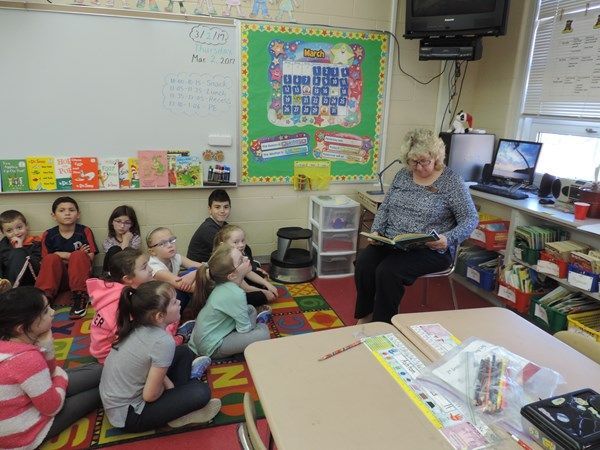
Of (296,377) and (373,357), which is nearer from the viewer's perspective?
(296,377)

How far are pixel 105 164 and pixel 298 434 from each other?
9.14 ft

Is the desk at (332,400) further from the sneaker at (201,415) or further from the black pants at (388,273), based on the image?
the black pants at (388,273)

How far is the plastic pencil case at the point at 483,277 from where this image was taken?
3.06 m

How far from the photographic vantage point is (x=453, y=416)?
1.02m

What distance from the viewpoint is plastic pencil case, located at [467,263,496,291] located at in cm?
306

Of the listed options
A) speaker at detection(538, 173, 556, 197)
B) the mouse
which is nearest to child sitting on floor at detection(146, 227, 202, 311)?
the mouse

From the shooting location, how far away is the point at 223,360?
2.32 metres

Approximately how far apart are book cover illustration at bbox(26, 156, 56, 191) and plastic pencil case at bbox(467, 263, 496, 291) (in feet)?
10.0

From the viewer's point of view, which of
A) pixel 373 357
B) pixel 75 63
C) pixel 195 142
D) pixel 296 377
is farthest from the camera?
pixel 195 142

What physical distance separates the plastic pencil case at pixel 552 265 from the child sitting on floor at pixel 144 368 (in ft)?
6.78

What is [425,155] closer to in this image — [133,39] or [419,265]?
[419,265]

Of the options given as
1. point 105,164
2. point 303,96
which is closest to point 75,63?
point 105,164

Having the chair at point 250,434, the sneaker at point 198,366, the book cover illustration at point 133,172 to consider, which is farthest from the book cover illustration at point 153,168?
the chair at point 250,434

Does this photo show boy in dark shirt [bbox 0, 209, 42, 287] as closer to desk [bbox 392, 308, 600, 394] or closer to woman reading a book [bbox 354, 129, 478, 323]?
woman reading a book [bbox 354, 129, 478, 323]
